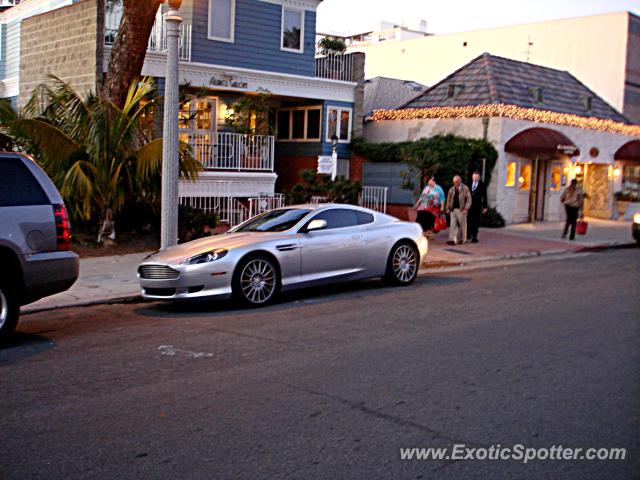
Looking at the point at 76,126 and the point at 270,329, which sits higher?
the point at 76,126

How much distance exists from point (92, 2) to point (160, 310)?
12.5 metres

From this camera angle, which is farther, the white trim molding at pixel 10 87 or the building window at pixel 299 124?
the building window at pixel 299 124

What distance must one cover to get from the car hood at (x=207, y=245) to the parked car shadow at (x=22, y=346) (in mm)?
2125

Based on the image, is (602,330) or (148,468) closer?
(148,468)

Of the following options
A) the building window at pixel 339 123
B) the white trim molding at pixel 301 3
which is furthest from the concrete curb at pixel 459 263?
the white trim molding at pixel 301 3

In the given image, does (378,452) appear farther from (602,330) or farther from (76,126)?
(76,126)

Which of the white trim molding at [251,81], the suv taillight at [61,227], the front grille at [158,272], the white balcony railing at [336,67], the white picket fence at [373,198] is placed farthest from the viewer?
the white balcony railing at [336,67]

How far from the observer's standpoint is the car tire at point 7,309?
25.2 feet

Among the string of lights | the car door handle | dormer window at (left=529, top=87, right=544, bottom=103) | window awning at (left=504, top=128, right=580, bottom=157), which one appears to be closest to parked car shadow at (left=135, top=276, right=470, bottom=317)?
the car door handle

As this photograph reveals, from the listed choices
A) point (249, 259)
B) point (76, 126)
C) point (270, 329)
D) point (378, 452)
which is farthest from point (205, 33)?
point (378, 452)

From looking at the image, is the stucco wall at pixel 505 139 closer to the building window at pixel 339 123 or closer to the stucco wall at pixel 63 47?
the building window at pixel 339 123

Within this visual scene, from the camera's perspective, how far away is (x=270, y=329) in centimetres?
Result: 859

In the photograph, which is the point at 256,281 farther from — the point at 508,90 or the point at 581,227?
the point at 508,90

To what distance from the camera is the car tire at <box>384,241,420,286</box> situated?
1190 centimetres
